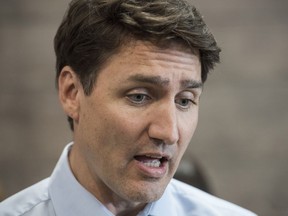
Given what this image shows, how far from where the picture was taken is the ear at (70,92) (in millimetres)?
1771

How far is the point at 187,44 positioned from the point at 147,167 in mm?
386

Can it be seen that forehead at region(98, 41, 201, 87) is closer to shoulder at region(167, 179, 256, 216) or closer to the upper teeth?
the upper teeth

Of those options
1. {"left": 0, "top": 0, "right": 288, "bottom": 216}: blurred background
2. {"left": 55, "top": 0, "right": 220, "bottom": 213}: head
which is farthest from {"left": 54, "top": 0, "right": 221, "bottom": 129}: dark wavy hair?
{"left": 0, "top": 0, "right": 288, "bottom": 216}: blurred background

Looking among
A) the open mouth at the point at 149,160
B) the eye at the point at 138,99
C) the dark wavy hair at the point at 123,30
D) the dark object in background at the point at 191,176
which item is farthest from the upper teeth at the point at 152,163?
the dark object in background at the point at 191,176

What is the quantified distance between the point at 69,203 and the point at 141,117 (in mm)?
383

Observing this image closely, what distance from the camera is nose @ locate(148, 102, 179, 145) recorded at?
1.56 meters

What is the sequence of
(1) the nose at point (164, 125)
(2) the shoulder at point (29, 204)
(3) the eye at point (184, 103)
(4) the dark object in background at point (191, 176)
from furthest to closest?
(4) the dark object in background at point (191, 176), (2) the shoulder at point (29, 204), (3) the eye at point (184, 103), (1) the nose at point (164, 125)

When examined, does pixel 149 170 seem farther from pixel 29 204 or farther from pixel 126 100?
pixel 29 204

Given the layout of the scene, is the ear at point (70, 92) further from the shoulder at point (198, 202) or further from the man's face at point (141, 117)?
the shoulder at point (198, 202)

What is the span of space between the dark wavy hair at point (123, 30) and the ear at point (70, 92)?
0.09 feet

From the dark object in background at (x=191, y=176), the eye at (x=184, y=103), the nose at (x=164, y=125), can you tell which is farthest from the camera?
the dark object in background at (x=191, y=176)

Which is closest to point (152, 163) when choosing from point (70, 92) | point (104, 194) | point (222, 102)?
point (104, 194)

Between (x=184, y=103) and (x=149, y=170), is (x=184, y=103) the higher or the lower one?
the higher one

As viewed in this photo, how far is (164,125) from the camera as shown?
1.57m
